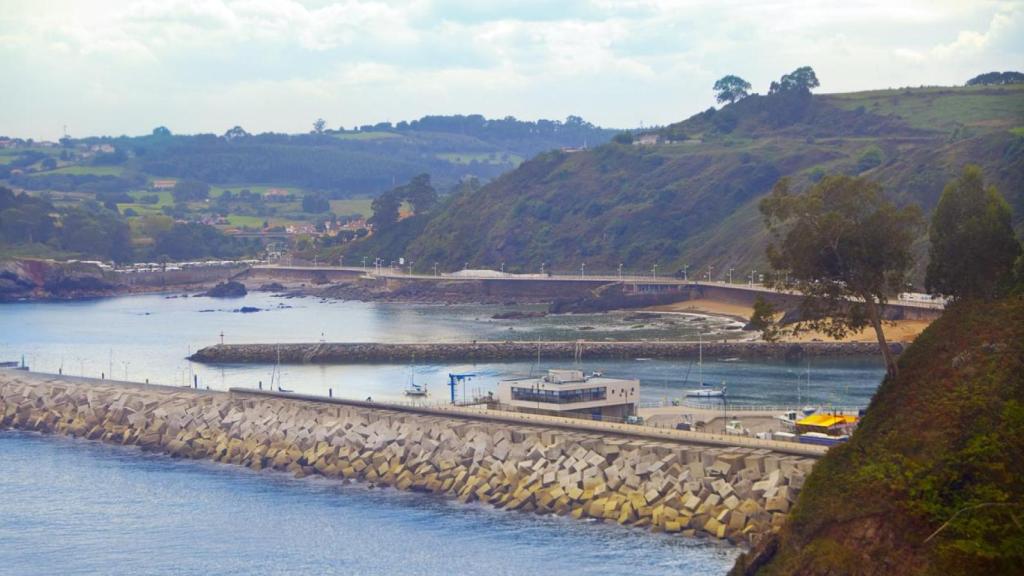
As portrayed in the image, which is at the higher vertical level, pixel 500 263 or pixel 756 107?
pixel 756 107

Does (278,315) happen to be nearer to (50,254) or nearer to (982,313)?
(50,254)

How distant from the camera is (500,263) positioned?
488 ft

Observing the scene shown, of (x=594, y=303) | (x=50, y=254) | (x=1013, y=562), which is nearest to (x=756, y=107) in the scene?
(x=594, y=303)

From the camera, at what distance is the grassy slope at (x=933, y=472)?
88.6 feet

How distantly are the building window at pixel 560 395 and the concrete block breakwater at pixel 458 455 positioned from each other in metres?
3.26

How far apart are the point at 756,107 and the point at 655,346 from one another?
96.6m

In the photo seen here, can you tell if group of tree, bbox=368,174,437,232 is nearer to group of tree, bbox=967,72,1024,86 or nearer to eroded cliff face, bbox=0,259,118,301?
eroded cliff face, bbox=0,259,118,301

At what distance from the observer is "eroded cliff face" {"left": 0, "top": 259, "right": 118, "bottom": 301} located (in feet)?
484

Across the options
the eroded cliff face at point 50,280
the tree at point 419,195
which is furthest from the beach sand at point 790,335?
the tree at point 419,195

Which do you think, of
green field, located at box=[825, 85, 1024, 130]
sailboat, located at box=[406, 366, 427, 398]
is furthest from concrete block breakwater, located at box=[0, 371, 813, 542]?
green field, located at box=[825, 85, 1024, 130]

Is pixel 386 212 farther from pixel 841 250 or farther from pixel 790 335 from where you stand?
pixel 841 250

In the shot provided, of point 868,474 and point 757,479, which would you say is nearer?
point 868,474

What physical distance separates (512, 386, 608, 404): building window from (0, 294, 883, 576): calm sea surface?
6.91m

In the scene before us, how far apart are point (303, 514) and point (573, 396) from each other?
10713 mm
